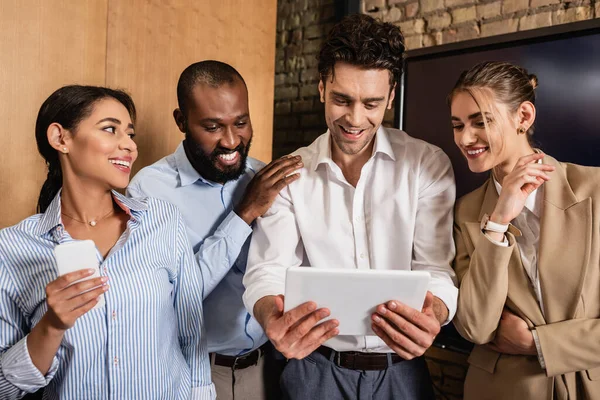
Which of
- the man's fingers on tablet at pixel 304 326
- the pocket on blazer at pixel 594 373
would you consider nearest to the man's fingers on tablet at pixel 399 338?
the man's fingers on tablet at pixel 304 326

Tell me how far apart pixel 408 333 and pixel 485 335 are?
35 centimetres

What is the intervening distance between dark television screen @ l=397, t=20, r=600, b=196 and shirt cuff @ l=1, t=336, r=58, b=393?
1756 mm

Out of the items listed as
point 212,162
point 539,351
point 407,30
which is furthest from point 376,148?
point 407,30

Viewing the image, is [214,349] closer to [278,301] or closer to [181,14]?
[278,301]

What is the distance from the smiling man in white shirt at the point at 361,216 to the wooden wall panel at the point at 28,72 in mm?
765

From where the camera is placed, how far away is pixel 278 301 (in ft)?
4.50

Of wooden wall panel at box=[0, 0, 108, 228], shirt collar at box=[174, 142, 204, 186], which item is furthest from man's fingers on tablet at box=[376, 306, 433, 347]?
wooden wall panel at box=[0, 0, 108, 228]

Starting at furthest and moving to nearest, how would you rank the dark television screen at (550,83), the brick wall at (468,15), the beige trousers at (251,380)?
1. the brick wall at (468,15)
2. the dark television screen at (550,83)
3. the beige trousers at (251,380)

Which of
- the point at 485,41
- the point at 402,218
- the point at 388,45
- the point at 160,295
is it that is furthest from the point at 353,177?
the point at 485,41

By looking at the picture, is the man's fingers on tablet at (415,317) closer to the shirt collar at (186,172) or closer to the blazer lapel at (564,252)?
the blazer lapel at (564,252)

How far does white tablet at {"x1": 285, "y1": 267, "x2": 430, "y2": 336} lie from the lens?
3.84ft

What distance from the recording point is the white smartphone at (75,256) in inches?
45.4

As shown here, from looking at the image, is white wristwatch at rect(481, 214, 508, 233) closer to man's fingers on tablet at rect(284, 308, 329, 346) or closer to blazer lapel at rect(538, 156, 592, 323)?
blazer lapel at rect(538, 156, 592, 323)

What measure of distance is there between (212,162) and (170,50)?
2.02 feet
